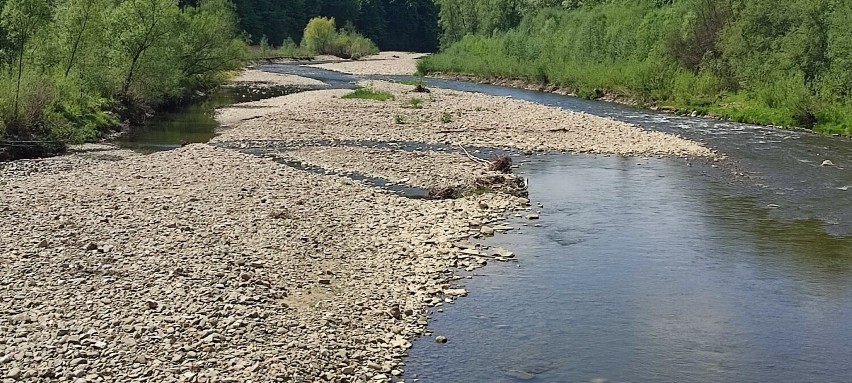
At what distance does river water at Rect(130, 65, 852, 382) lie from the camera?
42.4 ft

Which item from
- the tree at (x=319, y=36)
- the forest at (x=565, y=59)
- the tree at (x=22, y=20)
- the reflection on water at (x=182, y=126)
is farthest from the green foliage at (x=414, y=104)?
the tree at (x=319, y=36)

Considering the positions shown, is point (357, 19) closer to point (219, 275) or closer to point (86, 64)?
point (86, 64)

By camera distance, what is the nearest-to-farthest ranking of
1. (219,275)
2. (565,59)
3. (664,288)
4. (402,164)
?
1. (219,275)
2. (664,288)
3. (402,164)
4. (565,59)

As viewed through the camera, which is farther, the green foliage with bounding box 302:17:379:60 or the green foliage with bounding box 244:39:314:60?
the green foliage with bounding box 302:17:379:60

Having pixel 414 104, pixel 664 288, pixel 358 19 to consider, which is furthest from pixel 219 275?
pixel 358 19

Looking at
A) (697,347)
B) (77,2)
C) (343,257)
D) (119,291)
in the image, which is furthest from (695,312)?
(77,2)

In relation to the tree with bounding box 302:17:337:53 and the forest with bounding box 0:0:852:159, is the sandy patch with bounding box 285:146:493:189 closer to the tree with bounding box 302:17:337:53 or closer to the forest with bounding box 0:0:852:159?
the forest with bounding box 0:0:852:159

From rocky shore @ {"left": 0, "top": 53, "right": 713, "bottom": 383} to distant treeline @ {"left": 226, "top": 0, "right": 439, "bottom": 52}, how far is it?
113 metres

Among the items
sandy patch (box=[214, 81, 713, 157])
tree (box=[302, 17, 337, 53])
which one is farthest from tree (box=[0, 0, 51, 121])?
tree (box=[302, 17, 337, 53])

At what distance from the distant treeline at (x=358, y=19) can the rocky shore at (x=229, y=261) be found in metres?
113

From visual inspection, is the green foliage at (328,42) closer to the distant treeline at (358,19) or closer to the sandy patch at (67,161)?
the distant treeline at (358,19)

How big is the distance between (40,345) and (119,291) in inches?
103

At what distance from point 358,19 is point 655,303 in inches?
6506

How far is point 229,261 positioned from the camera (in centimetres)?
1700
